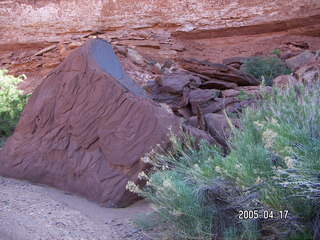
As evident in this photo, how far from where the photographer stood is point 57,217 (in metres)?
4.32

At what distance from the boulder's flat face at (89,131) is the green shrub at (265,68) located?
720 centimetres

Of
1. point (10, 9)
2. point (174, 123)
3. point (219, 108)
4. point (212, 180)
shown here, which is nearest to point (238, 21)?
point (10, 9)

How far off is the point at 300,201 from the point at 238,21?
14.7 meters

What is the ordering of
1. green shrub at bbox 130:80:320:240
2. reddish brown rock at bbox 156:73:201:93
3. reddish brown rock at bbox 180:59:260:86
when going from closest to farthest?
green shrub at bbox 130:80:320:240 < reddish brown rock at bbox 156:73:201:93 < reddish brown rock at bbox 180:59:260:86

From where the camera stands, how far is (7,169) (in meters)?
5.74

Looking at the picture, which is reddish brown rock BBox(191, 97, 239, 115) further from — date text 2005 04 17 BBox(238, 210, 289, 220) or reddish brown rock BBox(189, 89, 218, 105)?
date text 2005 04 17 BBox(238, 210, 289, 220)

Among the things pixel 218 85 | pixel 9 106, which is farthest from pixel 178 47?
pixel 9 106

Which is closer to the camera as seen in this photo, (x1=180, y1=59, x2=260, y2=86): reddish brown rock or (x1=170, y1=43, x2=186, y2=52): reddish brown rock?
(x1=180, y1=59, x2=260, y2=86): reddish brown rock

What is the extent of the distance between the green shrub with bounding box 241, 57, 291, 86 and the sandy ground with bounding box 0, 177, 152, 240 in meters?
8.22

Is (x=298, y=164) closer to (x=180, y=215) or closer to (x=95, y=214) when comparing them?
(x=180, y=215)

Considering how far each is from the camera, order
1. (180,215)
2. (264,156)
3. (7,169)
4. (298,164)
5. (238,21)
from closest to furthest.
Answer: (298,164)
(264,156)
(180,215)
(7,169)
(238,21)

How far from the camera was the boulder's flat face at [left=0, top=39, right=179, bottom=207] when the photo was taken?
15.9 feet

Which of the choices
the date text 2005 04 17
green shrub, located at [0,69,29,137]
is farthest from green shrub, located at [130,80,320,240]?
green shrub, located at [0,69,29,137]

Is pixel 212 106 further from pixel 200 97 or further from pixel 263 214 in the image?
pixel 263 214
